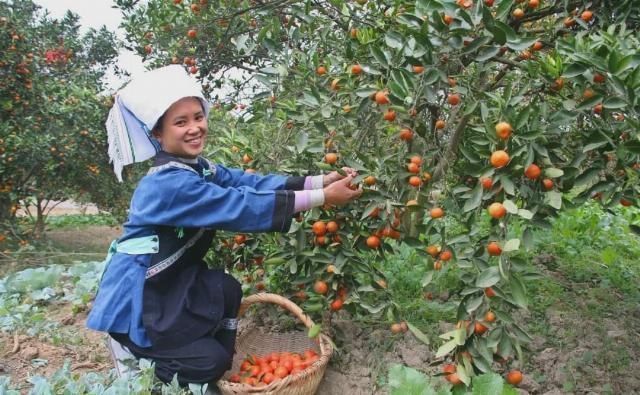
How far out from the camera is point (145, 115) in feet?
6.86

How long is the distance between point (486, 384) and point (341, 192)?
0.79 m

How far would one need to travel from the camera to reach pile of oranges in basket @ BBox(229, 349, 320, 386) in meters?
2.24

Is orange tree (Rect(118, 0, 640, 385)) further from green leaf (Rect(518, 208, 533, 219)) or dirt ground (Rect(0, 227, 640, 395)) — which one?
dirt ground (Rect(0, 227, 640, 395))

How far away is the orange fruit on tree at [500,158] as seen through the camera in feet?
5.03

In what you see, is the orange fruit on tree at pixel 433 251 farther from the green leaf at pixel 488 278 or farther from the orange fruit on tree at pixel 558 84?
the orange fruit on tree at pixel 558 84

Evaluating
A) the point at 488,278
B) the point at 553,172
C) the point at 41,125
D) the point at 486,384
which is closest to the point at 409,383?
the point at 486,384

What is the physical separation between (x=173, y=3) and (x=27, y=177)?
356 centimetres

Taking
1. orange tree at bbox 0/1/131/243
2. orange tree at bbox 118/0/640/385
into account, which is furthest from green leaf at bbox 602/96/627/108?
orange tree at bbox 0/1/131/243

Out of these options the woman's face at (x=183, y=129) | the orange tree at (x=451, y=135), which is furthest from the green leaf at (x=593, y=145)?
the woman's face at (x=183, y=129)

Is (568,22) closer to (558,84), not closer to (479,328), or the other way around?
(558,84)

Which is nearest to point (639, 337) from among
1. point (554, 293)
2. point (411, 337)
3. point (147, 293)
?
point (554, 293)

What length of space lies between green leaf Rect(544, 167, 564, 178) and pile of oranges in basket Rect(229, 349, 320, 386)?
1170 millimetres

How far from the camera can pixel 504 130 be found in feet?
5.05

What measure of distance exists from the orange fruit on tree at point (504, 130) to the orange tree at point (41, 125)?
191 inches
